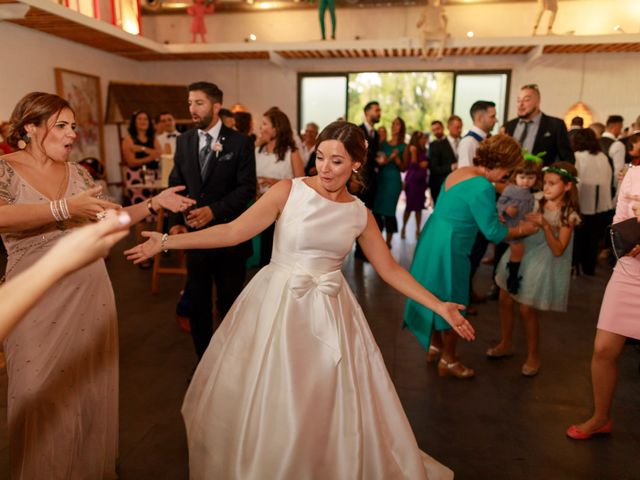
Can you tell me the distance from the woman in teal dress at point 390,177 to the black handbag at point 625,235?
14.5 feet

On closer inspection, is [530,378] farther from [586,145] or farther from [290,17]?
[290,17]

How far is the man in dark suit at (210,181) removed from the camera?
2.95 m

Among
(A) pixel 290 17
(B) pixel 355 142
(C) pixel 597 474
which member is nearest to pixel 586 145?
(C) pixel 597 474

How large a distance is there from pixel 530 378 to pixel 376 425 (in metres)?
1.90

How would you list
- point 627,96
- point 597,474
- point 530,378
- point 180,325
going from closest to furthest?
point 597,474 → point 530,378 → point 180,325 → point 627,96

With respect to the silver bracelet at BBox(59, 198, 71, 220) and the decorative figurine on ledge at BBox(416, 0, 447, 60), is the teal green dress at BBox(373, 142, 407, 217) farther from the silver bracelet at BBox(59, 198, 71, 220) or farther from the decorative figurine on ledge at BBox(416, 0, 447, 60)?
the silver bracelet at BBox(59, 198, 71, 220)

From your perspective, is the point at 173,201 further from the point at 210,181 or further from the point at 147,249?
the point at 210,181

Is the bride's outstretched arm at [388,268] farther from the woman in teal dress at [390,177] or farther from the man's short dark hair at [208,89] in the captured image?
the woman in teal dress at [390,177]

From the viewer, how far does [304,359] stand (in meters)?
1.88

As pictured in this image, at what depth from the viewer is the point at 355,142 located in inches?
80.7

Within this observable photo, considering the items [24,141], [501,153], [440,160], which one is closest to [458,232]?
[501,153]

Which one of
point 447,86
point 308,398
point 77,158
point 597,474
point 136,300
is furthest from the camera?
point 447,86

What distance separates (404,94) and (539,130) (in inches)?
267

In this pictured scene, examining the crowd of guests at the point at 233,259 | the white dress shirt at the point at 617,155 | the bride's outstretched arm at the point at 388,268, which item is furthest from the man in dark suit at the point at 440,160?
the bride's outstretched arm at the point at 388,268
